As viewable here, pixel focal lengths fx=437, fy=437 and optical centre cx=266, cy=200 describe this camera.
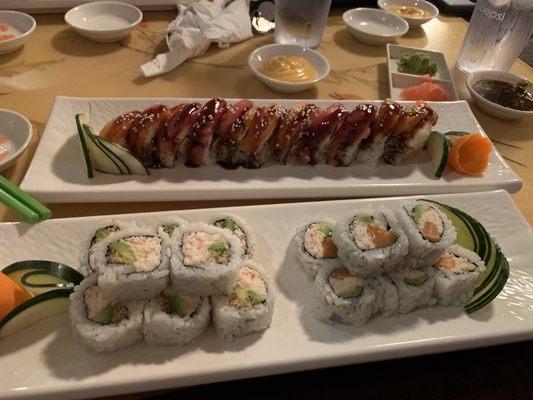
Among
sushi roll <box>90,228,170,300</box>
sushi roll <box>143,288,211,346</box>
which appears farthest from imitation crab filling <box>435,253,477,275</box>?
sushi roll <box>90,228,170,300</box>

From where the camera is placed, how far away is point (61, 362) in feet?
4.42

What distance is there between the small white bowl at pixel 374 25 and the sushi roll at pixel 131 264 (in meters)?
2.57

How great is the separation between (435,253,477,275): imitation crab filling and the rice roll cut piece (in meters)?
0.06

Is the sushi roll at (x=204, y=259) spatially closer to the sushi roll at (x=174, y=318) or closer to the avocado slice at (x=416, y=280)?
the sushi roll at (x=174, y=318)

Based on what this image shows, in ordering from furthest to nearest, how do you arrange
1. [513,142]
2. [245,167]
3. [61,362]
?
[513,142] → [245,167] → [61,362]

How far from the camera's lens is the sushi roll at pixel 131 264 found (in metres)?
1.36

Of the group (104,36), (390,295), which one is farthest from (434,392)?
(104,36)

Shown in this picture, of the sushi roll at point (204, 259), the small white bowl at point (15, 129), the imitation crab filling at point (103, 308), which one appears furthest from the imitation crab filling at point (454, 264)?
the small white bowl at point (15, 129)

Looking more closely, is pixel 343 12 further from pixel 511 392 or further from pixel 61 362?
pixel 61 362

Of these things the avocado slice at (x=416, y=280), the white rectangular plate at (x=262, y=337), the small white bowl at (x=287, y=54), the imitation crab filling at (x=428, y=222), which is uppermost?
the imitation crab filling at (x=428, y=222)

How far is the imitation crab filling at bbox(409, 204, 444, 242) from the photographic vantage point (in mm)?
1576

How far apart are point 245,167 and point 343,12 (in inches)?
90.7

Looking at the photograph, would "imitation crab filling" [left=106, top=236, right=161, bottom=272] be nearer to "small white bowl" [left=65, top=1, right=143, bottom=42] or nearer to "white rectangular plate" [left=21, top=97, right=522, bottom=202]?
"white rectangular plate" [left=21, top=97, right=522, bottom=202]

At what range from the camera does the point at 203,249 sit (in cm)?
148
